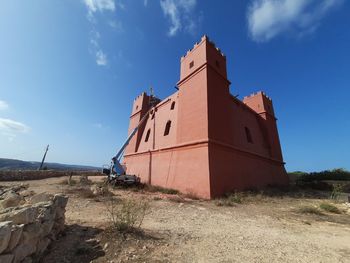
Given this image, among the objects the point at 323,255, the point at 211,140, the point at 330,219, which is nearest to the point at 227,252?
the point at 323,255

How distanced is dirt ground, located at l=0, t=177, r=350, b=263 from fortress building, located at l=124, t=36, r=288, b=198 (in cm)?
442

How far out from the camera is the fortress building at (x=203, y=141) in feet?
36.2

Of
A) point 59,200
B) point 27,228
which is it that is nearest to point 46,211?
point 27,228

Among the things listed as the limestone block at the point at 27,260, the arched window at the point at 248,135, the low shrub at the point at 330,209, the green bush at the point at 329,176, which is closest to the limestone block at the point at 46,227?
the limestone block at the point at 27,260

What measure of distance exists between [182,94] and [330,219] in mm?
11046

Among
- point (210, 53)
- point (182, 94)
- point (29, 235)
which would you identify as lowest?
point (29, 235)

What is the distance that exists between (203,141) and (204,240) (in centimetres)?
708

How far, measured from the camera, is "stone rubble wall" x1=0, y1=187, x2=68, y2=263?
7.95 ft

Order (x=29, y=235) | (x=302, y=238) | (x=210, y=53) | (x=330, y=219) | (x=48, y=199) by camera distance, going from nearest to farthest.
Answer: (x=29, y=235), (x=48, y=199), (x=302, y=238), (x=330, y=219), (x=210, y=53)

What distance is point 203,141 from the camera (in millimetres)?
10984

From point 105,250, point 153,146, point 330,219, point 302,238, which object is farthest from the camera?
point 153,146

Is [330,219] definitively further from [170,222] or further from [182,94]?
[182,94]

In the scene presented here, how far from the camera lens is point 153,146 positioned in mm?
16500

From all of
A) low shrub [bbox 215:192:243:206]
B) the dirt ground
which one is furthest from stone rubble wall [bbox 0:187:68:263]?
low shrub [bbox 215:192:243:206]
